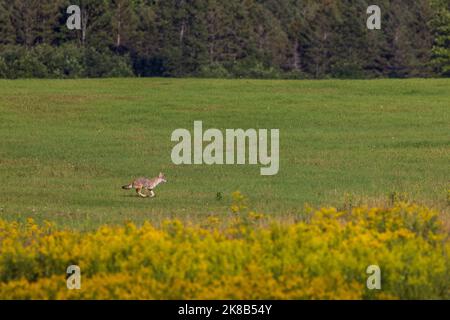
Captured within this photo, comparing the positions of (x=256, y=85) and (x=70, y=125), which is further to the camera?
(x=256, y=85)

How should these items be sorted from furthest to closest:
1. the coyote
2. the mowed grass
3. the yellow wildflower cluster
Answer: the coyote
the mowed grass
the yellow wildflower cluster

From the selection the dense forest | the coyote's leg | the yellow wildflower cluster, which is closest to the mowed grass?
the coyote's leg

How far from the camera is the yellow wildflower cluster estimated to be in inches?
442

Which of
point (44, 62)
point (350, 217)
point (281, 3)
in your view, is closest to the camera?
point (350, 217)

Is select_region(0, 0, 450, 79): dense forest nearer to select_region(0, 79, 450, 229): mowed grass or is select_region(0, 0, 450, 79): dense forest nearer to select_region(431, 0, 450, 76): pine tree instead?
select_region(431, 0, 450, 76): pine tree

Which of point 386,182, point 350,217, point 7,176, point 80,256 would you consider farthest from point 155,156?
point 80,256

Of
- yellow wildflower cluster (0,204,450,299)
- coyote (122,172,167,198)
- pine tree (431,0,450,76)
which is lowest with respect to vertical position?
yellow wildflower cluster (0,204,450,299)

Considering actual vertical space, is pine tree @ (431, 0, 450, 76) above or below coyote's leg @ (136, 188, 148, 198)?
above

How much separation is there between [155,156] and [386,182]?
715 cm

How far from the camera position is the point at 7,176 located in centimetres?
2680

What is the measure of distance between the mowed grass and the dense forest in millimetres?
26935

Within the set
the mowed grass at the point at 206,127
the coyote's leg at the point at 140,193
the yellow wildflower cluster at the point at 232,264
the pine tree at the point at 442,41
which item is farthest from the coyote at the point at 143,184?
the pine tree at the point at 442,41

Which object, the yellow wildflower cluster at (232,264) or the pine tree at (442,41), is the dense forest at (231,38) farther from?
the yellow wildflower cluster at (232,264)
